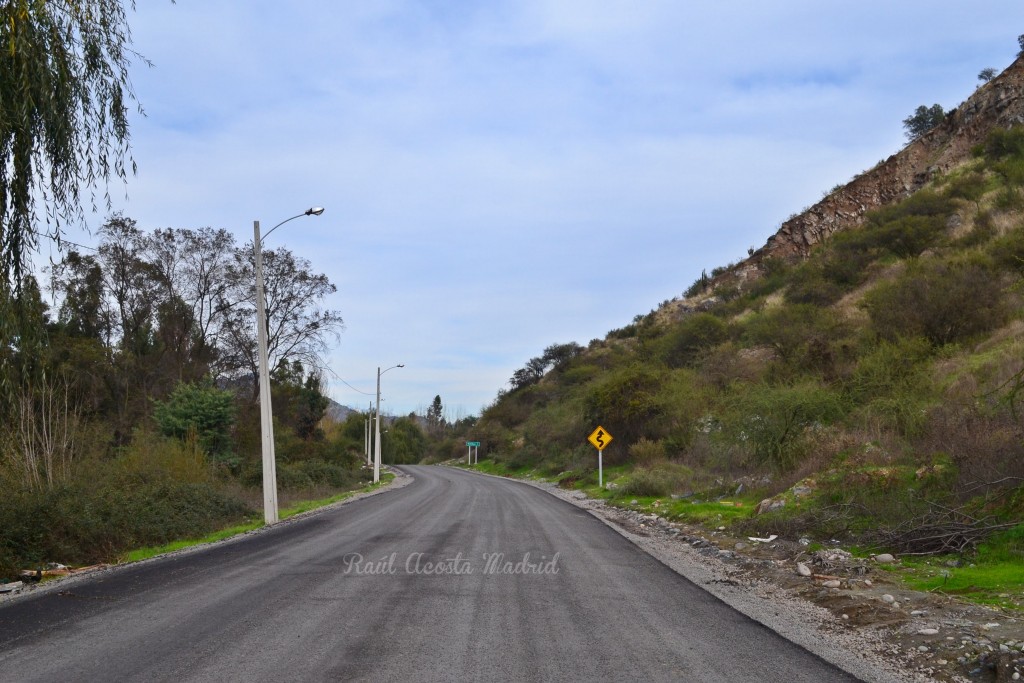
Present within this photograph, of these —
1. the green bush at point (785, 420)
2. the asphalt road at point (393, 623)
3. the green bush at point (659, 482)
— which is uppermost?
the green bush at point (785, 420)

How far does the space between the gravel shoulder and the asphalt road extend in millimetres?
456

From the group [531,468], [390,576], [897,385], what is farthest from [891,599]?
[531,468]

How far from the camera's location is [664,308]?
9081 cm

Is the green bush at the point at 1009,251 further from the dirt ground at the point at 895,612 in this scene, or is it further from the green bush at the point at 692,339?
the green bush at the point at 692,339

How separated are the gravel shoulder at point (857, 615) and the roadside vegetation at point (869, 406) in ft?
2.85

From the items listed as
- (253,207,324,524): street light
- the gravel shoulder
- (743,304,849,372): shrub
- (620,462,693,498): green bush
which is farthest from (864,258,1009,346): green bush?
(253,207,324,524): street light

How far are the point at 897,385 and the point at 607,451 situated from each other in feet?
74.4

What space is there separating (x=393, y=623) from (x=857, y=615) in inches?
201

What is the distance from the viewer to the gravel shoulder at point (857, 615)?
6.21 metres

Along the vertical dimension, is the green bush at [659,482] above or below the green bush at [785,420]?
below

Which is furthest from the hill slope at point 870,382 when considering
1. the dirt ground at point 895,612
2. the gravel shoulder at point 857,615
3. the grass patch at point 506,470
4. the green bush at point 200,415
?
the green bush at point 200,415

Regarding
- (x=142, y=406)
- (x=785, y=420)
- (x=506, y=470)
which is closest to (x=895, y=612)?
(x=785, y=420)

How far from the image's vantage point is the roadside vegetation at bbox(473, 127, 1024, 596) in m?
11.5

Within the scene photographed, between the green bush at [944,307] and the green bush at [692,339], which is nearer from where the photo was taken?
the green bush at [944,307]
